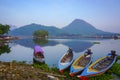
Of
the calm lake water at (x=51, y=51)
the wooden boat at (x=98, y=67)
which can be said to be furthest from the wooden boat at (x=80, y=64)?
the calm lake water at (x=51, y=51)

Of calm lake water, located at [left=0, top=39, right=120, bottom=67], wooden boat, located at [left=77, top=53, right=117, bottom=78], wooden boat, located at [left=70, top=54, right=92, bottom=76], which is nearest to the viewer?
wooden boat, located at [left=77, top=53, right=117, bottom=78]

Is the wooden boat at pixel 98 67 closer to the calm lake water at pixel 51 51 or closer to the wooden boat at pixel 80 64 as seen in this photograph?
the wooden boat at pixel 80 64

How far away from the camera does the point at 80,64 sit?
19172 mm

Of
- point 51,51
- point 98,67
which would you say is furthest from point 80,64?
point 51,51

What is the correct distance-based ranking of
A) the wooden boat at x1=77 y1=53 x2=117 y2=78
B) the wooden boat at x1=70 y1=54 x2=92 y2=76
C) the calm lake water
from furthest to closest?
1. the calm lake water
2. the wooden boat at x1=70 y1=54 x2=92 y2=76
3. the wooden boat at x1=77 y1=53 x2=117 y2=78

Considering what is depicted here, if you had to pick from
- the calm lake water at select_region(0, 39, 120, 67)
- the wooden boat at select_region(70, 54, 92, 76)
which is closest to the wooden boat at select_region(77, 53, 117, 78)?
the wooden boat at select_region(70, 54, 92, 76)

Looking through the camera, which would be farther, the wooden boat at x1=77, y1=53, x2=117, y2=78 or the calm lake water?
the calm lake water

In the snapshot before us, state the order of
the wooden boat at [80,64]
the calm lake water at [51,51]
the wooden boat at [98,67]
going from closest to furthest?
1. the wooden boat at [98,67]
2. the wooden boat at [80,64]
3. the calm lake water at [51,51]

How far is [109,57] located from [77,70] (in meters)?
6.11

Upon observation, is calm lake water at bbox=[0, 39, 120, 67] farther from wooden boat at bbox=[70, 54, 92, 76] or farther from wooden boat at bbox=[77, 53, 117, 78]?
wooden boat at bbox=[77, 53, 117, 78]

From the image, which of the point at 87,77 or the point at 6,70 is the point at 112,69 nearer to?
the point at 87,77

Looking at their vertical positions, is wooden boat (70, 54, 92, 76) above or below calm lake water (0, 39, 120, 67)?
above

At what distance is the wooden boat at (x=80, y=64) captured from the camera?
16.9 m

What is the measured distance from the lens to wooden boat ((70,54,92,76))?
55.5 ft
